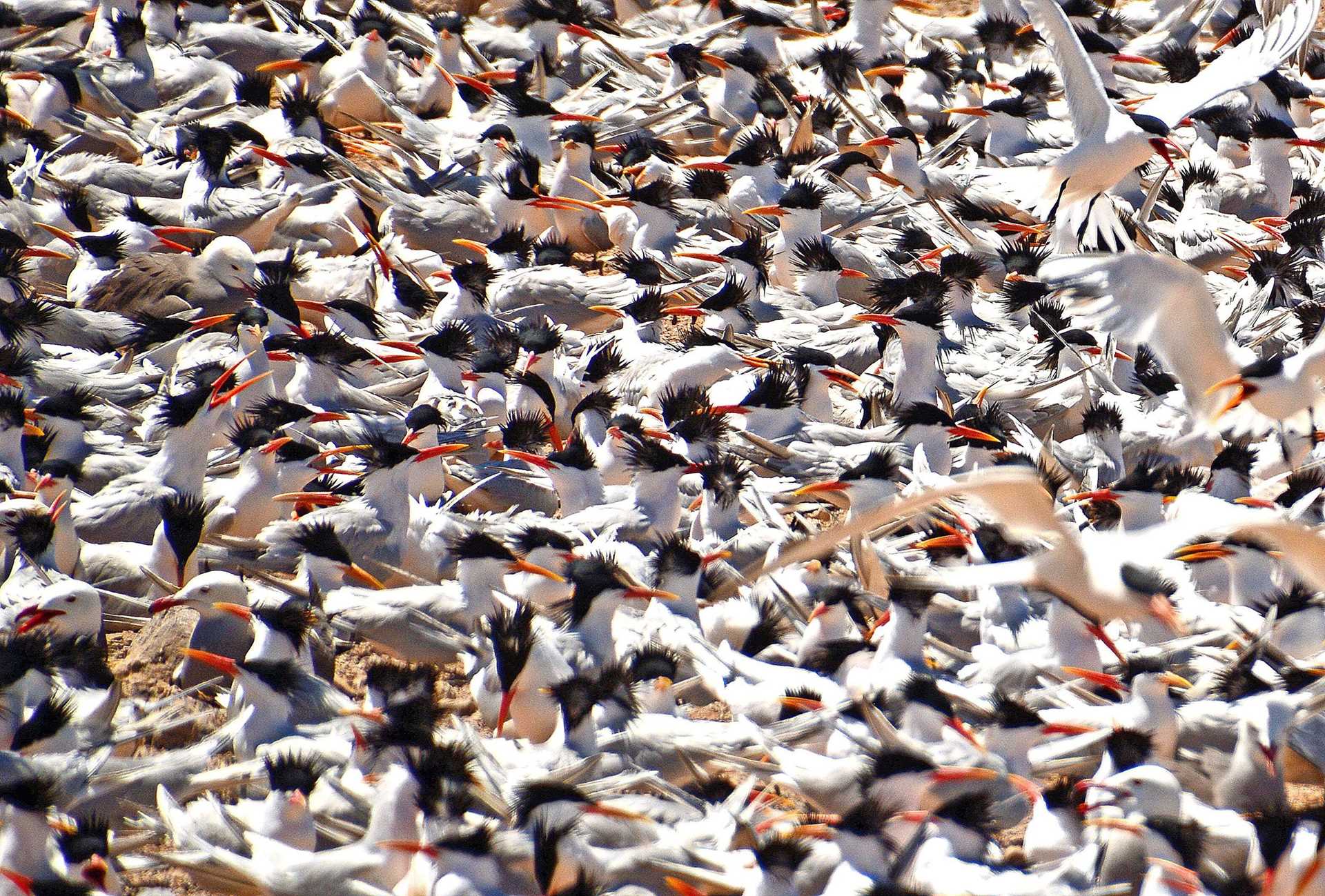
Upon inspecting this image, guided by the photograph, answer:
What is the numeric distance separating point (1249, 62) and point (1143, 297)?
1961 mm

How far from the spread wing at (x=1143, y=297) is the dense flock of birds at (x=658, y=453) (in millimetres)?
17

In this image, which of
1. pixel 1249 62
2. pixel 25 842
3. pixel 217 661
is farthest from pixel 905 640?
pixel 1249 62

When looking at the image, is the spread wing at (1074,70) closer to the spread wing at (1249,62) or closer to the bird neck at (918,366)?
the spread wing at (1249,62)

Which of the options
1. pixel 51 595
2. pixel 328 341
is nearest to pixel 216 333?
pixel 328 341

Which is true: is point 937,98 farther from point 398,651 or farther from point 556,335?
point 398,651

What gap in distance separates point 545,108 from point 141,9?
3222 mm

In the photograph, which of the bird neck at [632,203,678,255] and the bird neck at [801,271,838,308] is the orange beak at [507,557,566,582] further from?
the bird neck at [632,203,678,255]

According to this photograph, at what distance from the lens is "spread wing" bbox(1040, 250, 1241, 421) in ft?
16.9

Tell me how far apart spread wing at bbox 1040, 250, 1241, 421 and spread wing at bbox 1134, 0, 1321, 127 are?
1608 mm

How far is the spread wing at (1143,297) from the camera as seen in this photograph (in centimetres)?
516

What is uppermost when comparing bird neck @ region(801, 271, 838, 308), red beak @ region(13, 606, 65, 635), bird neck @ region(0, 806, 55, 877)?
bird neck @ region(0, 806, 55, 877)

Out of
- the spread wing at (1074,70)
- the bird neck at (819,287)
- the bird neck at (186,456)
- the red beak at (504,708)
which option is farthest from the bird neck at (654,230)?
the red beak at (504,708)

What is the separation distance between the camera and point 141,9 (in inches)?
409

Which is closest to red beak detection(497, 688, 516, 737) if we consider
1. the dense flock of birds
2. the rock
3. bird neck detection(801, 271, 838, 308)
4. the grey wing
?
the dense flock of birds
